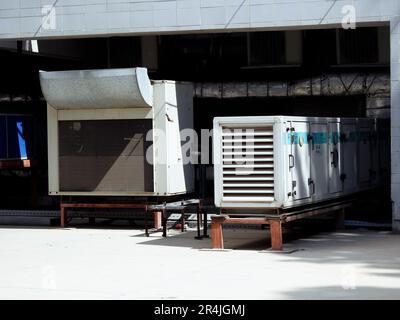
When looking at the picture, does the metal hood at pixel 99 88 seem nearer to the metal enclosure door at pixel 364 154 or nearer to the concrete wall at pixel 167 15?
the concrete wall at pixel 167 15

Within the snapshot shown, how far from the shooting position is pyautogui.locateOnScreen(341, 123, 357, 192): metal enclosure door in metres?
A: 17.2

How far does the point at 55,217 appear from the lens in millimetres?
19562

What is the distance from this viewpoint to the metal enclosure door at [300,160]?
14469 mm

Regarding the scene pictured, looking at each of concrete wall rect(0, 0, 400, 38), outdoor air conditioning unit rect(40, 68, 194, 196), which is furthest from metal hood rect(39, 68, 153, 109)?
concrete wall rect(0, 0, 400, 38)

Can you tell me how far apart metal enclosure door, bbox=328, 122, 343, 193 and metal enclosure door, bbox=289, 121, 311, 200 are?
1.25 metres

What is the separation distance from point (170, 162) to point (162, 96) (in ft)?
4.24

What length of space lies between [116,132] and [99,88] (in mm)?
1054

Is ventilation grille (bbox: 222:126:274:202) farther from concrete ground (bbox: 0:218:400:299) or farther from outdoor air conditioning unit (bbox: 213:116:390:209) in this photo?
concrete ground (bbox: 0:218:400:299)

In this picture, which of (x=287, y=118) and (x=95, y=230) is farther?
(x=95, y=230)

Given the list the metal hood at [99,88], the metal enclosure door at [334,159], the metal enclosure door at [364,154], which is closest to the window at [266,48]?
the metal enclosure door at [364,154]

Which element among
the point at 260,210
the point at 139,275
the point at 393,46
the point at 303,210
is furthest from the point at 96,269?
the point at 393,46

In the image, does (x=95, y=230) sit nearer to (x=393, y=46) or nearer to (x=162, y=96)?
(x=162, y=96)

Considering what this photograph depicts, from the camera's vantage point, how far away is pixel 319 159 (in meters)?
15.8

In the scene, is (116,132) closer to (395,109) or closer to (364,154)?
(364,154)
